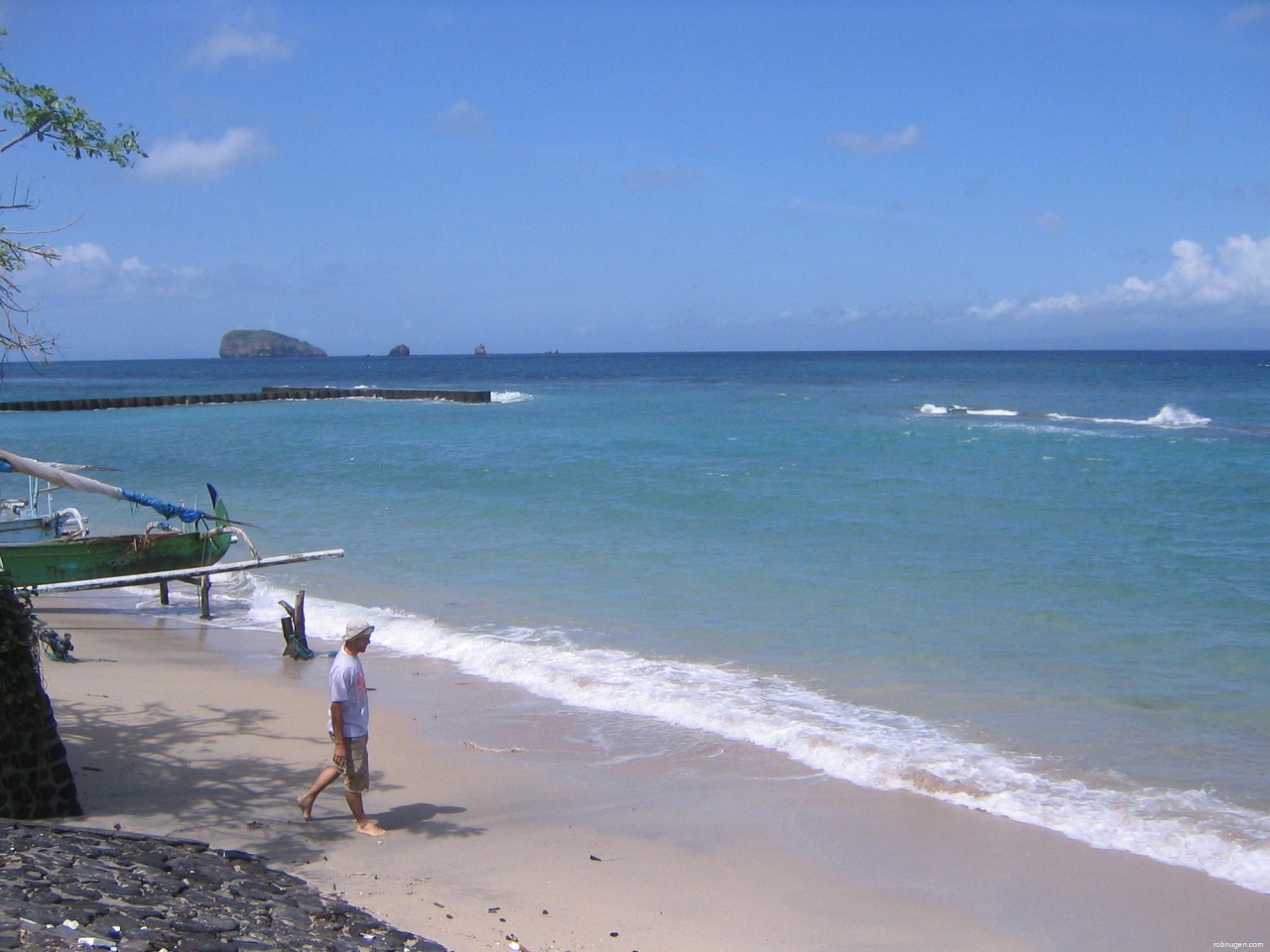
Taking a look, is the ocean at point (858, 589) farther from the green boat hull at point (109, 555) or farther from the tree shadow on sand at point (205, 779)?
the tree shadow on sand at point (205, 779)

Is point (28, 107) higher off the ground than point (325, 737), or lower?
higher

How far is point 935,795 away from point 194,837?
502 centimetres

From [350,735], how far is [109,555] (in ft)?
29.5

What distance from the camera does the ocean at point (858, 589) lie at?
855cm

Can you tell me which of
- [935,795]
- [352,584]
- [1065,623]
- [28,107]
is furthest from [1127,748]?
[352,584]

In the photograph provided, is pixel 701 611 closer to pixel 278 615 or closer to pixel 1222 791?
pixel 278 615

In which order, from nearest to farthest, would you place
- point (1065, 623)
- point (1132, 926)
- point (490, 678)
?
point (1132, 926), point (490, 678), point (1065, 623)

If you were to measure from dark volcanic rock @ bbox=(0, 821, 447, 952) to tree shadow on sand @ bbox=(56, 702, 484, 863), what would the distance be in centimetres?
79

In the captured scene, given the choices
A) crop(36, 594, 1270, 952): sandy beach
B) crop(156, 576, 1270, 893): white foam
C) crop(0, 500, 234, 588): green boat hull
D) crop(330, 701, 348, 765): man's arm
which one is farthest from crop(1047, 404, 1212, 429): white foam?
crop(330, 701, 348, 765): man's arm

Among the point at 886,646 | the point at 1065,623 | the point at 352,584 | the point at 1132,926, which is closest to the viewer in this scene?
the point at 1132,926

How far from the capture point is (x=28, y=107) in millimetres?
7012

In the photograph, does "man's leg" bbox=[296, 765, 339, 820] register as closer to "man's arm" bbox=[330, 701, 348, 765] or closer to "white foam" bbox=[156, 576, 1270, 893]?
"man's arm" bbox=[330, 701, 348, 765]

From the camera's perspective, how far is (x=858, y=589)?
14.3 metres

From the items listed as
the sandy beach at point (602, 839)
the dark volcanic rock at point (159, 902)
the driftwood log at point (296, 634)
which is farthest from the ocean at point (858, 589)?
the dark volcanic rock at point (159, 902)
